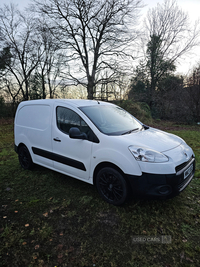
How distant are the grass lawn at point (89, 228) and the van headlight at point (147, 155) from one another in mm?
919

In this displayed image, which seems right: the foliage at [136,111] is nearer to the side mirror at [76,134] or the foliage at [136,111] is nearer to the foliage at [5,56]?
A: the side mirror at [76,134]

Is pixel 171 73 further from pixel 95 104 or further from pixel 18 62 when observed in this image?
pixel 95 104

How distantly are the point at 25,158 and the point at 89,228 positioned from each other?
2.87 meters

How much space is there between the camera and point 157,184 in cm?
254

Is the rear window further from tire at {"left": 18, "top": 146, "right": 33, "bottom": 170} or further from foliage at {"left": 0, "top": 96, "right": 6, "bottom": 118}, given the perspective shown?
foliage at {"left": 0, "top": 96, "right": 6, "bottom": 118}

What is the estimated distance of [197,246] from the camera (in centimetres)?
220

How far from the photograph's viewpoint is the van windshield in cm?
320

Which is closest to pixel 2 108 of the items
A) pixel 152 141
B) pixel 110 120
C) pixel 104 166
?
pixel 110 120

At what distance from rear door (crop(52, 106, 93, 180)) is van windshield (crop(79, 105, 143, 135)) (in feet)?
0.71

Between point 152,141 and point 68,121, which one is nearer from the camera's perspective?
point 152,141

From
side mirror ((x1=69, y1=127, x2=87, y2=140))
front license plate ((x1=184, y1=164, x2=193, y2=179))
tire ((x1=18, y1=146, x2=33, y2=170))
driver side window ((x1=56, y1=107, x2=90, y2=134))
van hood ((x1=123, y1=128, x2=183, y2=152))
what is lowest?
tire ((x1=18, y1=146, x2=33, y2=170))

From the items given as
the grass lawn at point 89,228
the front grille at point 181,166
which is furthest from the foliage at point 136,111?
the front grille at point 181,166

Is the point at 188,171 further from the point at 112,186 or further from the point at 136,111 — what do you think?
the point at 136,111

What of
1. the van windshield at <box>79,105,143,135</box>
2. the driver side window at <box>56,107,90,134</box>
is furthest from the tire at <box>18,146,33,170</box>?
the van windshield at <box>79,105,143,135</box>
